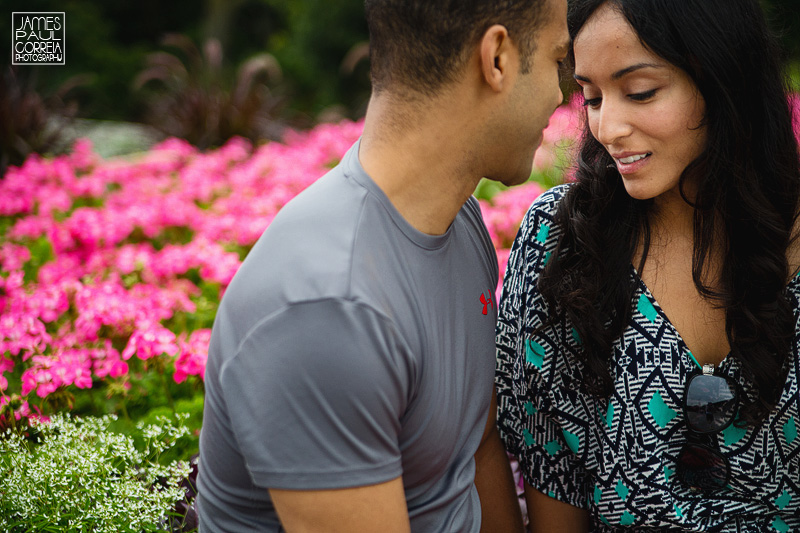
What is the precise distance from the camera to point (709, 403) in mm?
1852

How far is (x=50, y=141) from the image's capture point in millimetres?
6656

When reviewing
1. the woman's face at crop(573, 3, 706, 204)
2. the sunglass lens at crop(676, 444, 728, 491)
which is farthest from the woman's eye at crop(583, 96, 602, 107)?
the sunglass lens at crop(676, 444, 728, 491)

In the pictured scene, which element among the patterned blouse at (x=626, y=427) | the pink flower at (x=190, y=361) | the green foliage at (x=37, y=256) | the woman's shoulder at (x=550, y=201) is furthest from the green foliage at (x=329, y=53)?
the patterned blouse at (x=626, y=427)

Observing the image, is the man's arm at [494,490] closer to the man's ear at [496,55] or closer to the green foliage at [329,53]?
the man's ear at [496,55]

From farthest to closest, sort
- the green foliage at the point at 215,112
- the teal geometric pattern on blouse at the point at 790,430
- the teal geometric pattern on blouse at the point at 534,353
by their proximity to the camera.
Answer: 1. the green foliage at the point at 215,112
2. the teal geometric pattern on blouse at the point at 534,353
3. the teal geometric pattern on blouse at the point at 790,430

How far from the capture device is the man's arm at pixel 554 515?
2.17 m

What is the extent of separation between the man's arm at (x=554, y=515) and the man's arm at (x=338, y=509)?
38.7 inches

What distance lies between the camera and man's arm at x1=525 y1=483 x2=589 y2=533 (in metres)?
2.17

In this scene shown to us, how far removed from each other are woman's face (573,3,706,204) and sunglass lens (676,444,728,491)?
0.72 m

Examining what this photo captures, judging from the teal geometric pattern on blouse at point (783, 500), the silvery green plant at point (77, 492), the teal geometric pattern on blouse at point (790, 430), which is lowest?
the silvery green plant at point (77, 492)

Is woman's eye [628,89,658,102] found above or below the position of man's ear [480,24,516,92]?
below

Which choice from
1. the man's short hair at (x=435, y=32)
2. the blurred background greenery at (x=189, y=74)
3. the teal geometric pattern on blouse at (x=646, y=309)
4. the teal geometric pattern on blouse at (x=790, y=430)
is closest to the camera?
the man's short hair at (x=435, y=32)

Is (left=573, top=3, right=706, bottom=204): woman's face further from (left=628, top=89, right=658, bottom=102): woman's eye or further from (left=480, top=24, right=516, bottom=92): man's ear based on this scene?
→ (left=480, top=24, right=516, bottom=92): man's ear

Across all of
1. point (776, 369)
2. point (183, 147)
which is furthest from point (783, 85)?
point (183, 147)
